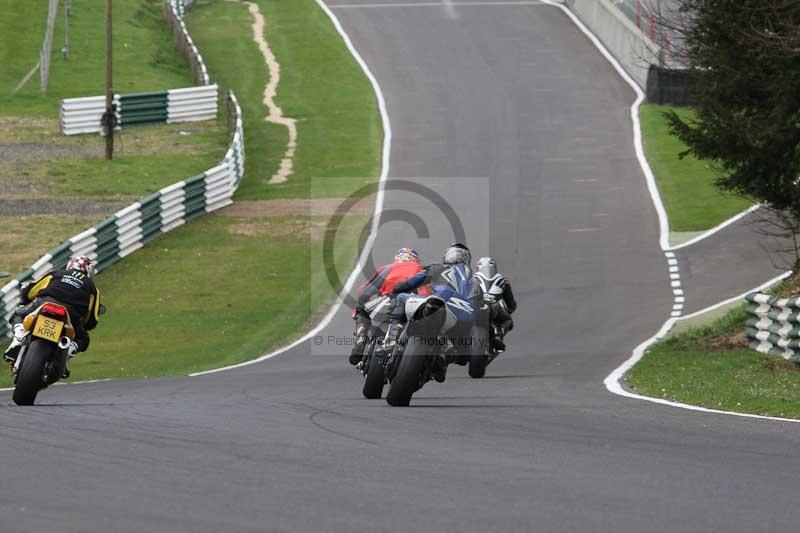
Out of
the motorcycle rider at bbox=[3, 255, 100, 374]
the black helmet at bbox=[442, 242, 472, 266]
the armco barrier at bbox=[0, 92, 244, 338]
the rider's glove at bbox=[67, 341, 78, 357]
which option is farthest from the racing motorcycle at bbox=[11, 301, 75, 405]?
the armco barrier at bbox=[0, 92, 244, 338]

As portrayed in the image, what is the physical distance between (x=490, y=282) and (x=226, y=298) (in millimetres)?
9326

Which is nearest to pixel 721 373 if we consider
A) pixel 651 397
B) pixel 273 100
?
pixel 651 397

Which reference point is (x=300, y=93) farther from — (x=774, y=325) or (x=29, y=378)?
(x=29, y=378)

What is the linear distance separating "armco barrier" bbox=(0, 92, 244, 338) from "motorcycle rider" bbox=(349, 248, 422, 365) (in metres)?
9.08

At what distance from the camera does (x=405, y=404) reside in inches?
518

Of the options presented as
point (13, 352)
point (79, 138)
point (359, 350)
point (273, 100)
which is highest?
point (13, 352)

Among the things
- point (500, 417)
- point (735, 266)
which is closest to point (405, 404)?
point (500, 417)

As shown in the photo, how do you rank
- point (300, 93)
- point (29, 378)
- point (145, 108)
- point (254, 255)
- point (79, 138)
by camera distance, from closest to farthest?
point (29, 378)
point (254, 255)
point (79, 138)
point (145, 108)
point (300, 93)

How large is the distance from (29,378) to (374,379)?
333cm

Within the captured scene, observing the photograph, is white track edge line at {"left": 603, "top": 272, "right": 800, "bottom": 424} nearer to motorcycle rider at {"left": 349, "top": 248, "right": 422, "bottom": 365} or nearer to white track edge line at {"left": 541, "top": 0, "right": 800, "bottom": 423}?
white track edge line at {"left": 541, "top": 0, "right": 800, "bottom": 423}

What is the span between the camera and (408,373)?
42.5 ft

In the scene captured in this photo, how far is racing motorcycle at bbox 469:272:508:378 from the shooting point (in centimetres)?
1716

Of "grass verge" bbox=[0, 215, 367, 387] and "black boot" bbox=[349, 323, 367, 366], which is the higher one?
"black boot" bbox=[349, 323, 367, 366]

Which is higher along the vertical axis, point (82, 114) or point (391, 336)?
point (391, 336)
